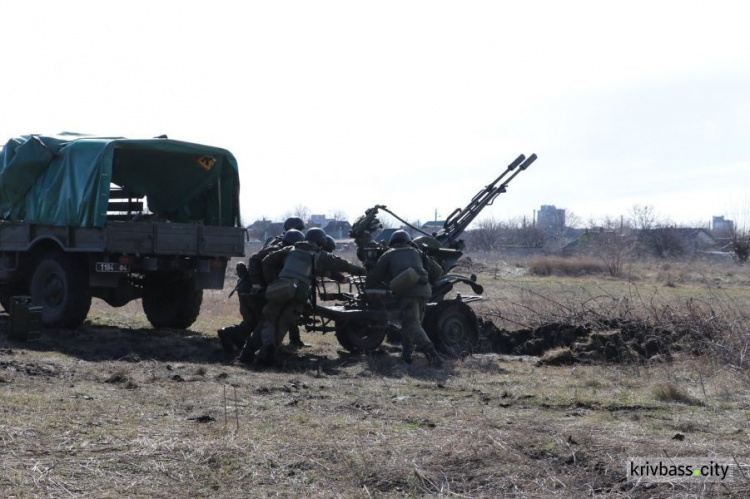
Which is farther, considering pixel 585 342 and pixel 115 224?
pixel 115 224

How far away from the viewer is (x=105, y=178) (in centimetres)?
1320

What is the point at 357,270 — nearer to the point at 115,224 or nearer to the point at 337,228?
the point at 115,224

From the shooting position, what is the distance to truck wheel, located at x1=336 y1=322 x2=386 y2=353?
1314 centimetres

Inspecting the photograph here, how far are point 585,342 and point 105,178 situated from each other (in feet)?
22.1

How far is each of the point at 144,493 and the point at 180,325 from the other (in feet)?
31.5

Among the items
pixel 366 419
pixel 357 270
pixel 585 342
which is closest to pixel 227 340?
pixel 357 270

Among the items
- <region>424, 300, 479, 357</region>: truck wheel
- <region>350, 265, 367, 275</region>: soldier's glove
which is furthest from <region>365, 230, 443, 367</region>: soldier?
<region>424, 300, 479, 357</region>: truck wheel

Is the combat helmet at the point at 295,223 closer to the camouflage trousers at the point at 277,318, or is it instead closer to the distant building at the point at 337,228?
the camouflage trousers at the point at 277,318

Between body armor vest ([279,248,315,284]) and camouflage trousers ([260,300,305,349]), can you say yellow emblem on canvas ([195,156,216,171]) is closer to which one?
body armor vest ([279,248,315,284])

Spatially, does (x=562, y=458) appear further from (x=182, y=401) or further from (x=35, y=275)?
(x=35, y=275)

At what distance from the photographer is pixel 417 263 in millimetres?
11961

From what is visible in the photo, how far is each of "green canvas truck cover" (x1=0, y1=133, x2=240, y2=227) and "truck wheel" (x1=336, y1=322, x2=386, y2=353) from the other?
120 inches

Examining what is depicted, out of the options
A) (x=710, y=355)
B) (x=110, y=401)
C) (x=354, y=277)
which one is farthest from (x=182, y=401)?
(x=710, y=355)

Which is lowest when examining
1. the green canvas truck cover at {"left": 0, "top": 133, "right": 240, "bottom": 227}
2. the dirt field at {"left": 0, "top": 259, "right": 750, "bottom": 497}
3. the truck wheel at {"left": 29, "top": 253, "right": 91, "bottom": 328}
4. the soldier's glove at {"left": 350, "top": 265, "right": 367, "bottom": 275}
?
the dirt field at {"left": 0, "top": 259, "right": 750, "bottom": 497}
